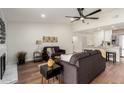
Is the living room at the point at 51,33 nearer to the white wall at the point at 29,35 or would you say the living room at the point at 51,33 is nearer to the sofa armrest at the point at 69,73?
the white wall at the point at 29,35

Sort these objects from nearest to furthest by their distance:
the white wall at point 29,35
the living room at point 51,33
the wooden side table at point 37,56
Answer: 1. the living room at point 51,33
2. the white wall at point 29,35
3. the wooden side table at point 37,56

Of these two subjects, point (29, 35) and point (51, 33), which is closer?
point (29, 35)

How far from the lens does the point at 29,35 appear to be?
6.05m

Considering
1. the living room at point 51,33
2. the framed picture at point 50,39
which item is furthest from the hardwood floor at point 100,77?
the framed picture at point 50,39

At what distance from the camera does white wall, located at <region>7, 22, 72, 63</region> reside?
5555 mm

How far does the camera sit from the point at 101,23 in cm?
490

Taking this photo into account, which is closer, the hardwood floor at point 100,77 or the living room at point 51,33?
the hardwood floor at point 100,77

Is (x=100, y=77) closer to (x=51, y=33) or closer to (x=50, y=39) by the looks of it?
(x=50, y=39)

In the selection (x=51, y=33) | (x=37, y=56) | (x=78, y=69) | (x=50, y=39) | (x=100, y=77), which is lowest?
(x=100, y=77)

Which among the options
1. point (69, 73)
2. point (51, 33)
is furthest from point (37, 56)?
point (69, 73)

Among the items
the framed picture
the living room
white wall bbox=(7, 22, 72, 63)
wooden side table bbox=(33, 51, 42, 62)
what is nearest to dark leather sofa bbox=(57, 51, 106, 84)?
the living room

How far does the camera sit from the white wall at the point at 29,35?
5.55 metres
